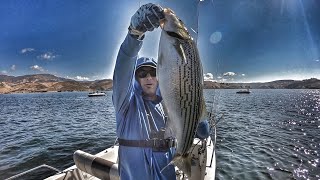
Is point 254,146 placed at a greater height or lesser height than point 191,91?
lesser

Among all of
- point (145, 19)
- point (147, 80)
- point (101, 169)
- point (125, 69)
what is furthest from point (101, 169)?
point (145, 19)

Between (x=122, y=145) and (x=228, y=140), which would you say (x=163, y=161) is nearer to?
(x=122, y=145)

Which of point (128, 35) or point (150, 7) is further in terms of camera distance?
point (128, 35)

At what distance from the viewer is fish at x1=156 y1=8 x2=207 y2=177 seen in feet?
6.42

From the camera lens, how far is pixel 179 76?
200 centimetres

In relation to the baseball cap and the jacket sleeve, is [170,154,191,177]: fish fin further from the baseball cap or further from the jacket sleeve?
the baseball cap

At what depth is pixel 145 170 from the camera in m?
2.99

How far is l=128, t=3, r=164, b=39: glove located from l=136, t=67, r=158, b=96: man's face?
0.57m

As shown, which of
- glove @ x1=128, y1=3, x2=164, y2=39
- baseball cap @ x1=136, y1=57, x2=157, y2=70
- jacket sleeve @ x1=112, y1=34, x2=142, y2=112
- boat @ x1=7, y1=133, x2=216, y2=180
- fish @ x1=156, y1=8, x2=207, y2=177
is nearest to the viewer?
fish @ x1=156, y1=8, x2=207, y2=177

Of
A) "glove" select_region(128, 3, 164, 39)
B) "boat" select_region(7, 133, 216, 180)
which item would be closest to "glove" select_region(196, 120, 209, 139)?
"glove" select_region(128, 3, 164, 39)

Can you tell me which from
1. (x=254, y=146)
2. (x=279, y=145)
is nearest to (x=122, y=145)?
(x=254, y=146)

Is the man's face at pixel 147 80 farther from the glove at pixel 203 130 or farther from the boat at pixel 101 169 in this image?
the boat at pixel 101 169

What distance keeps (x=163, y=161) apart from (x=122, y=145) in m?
0.55

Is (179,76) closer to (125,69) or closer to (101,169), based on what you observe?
(125,69)
